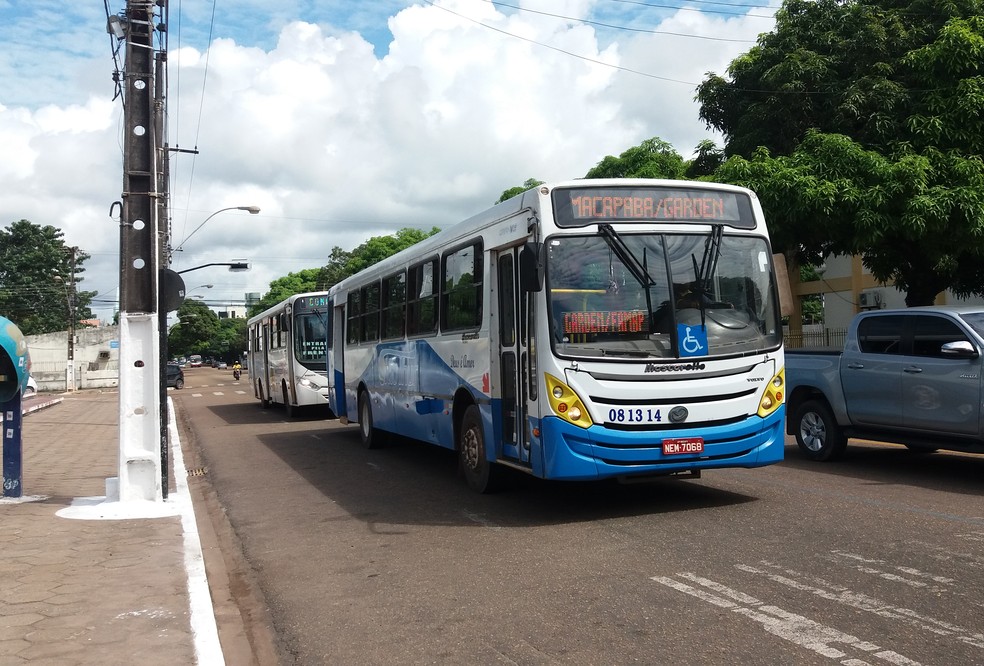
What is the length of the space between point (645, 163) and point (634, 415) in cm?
2516

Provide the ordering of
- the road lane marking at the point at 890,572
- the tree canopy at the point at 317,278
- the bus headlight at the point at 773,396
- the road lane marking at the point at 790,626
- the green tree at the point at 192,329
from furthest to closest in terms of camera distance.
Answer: the green tree at the point at 192,329 → the tree canopy at the point at 317,278 → the bus headlight at the point at 773,396 → the road lane marking at the point at 890,572 → the road lane marking at the point at 790,626

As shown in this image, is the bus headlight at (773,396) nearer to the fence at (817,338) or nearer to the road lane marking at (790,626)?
the road lane marking at (790,626)

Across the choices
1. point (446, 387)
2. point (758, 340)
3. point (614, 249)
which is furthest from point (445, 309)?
point (758, 340)

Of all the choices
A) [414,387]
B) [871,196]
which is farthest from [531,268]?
[871,196]

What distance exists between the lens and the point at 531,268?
8055 mm

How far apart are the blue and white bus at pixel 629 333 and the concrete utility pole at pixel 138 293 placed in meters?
3.68

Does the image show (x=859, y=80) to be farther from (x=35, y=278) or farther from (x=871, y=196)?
(x=35, y=278)

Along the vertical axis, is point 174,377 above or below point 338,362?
below

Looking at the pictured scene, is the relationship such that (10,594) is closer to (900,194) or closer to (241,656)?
(241,656)

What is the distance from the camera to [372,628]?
18.3ft

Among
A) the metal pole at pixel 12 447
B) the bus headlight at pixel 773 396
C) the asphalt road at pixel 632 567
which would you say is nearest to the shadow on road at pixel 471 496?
the asphalt road at pixel 632 567

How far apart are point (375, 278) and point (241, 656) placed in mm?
9852

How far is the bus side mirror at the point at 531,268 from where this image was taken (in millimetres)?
8031

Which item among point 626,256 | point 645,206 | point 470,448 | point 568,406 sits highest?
point 645,206
